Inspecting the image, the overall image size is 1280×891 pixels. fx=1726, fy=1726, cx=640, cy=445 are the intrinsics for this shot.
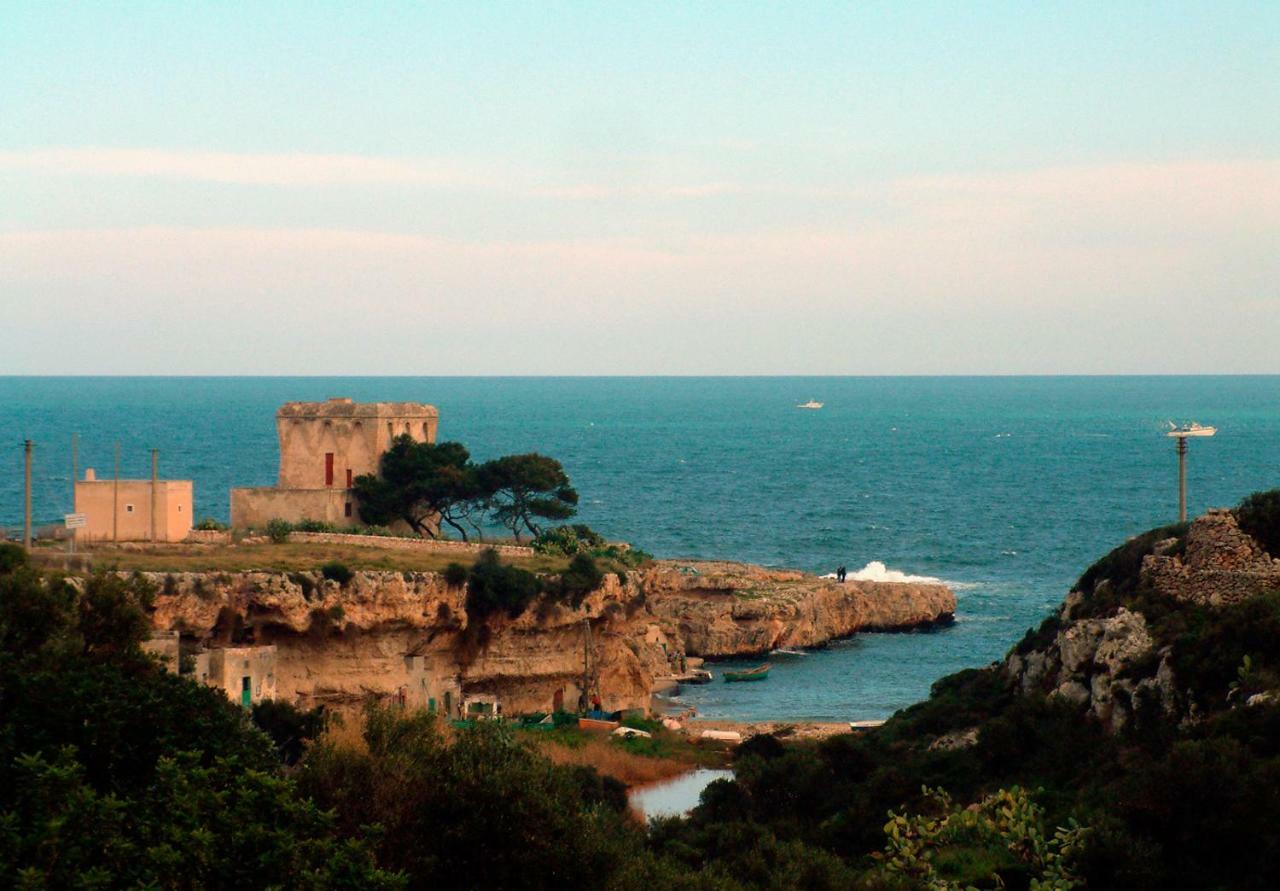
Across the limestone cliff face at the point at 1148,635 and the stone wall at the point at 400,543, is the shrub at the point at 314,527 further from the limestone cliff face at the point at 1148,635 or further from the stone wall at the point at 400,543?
the limestone cliff face at the point at 1148,635

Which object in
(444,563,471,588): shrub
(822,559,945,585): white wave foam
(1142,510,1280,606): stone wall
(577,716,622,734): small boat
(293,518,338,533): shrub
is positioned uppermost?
(1142,510,1280,606): stone wall

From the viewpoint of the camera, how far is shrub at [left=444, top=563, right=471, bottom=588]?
4525cm

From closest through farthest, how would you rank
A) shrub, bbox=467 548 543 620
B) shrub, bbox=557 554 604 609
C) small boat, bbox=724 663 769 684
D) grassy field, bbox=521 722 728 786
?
1. grassy field, bbox=521 722 728 786
2. shrub, bbox=467 548 543 620
3. shrub, bbox=557 554 604 609
4. small boat, bbox=724 663 769 684

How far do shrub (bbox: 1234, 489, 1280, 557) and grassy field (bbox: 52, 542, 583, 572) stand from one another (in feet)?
74.1

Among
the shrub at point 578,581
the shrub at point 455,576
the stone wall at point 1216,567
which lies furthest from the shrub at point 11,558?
the stone wall at point 1216,567

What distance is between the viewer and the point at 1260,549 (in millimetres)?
28766

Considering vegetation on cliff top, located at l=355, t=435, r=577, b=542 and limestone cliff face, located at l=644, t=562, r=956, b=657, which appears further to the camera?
limestone cliff face, located at l=644, t=562, r=956, b=657

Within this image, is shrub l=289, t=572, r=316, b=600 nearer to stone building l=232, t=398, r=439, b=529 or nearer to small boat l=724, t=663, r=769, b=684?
stone building l=232, t=398, r=439, b=529

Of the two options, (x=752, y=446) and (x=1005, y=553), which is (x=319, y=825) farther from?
(x=752, y=446)

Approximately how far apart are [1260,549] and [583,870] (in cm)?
1557

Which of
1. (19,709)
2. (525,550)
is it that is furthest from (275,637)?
(19,709)

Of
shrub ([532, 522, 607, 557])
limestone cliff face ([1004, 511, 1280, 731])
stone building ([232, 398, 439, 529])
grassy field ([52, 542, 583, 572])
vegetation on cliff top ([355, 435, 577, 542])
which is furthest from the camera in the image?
vegetation on cliff top ([355, 435, 577, 542])

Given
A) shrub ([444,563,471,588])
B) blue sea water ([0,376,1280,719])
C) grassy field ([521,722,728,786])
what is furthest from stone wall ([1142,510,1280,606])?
shrub ([444,563,471,588])

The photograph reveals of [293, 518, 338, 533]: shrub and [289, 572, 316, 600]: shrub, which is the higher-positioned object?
[293, 518, 338, 533]: shrub
